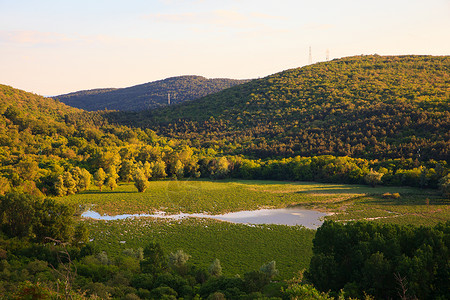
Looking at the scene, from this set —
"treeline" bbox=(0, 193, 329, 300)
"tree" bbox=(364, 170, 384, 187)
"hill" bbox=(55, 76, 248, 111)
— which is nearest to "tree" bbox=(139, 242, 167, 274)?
"treeline" bbox=(0, 193, 329, 300)

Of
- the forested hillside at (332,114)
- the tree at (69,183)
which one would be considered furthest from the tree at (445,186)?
the tree at (69,183)

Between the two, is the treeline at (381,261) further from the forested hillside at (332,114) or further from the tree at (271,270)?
the forested hillside at (332,114)

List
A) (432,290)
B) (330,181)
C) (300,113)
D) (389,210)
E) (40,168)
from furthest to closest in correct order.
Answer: (300,113)
(330,181)
(40,168)
(389,210)
(432,290)

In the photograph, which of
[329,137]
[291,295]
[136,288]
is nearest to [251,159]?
[329,137]

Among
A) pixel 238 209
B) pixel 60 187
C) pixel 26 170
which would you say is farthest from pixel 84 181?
pixel 238 209

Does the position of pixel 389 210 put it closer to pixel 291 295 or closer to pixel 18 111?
pixel 291 295

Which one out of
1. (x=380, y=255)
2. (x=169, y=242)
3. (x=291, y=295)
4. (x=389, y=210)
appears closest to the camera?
(x=291, y=295)
